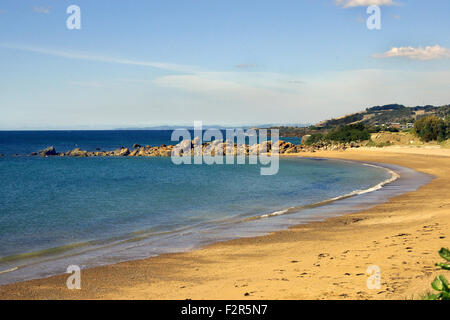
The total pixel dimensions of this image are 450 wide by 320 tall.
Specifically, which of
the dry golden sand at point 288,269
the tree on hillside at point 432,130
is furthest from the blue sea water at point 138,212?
A: the tree on hillside at point 432,130

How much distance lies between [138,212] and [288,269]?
Result: 1140cm

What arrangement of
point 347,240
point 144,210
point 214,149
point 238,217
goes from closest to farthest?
point 347,240
point 238,217
point 144,210
point 214,149

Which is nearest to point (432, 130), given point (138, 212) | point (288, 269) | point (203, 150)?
point (203, 150)

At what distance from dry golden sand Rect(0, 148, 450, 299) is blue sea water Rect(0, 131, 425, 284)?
120 cm

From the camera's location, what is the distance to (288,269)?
9484 mm

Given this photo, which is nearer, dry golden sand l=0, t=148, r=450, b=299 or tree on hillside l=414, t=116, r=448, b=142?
dry golden sand l=0, t=148, r=450, b=299

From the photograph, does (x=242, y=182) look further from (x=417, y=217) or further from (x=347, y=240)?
(x=347, y=240)

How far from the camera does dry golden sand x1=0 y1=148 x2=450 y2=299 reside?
789 cm

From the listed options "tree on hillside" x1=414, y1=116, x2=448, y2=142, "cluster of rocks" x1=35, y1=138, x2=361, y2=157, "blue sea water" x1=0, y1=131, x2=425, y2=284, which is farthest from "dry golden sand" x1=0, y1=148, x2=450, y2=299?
"tree on hillside" x1=414, y1=116, x2=448, y2=142

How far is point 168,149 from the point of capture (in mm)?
70062

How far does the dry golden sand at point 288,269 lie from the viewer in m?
7.89

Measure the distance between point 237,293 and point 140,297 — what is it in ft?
6.06

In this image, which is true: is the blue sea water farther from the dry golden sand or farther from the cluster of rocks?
the cluster of rocks
